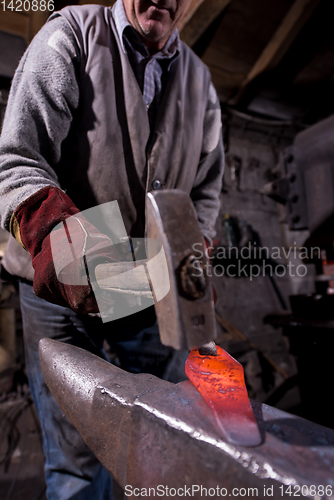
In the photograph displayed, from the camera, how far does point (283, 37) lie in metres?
2.92

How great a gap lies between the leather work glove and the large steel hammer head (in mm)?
220

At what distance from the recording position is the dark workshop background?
1.73 meters

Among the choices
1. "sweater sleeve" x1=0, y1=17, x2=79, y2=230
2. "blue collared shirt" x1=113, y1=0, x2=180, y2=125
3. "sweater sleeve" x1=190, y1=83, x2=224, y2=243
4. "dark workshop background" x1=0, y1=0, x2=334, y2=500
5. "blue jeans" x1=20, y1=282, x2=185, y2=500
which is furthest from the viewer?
"dark workshop background" x1=0, y1=0, x2=334, y2=500

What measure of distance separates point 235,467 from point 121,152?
3.25ft

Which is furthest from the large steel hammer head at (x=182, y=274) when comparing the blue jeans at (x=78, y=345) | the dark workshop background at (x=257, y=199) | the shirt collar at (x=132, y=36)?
the dark workshop background at (x=257, y=199)

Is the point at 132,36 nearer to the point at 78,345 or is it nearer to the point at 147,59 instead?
the point at 147,59

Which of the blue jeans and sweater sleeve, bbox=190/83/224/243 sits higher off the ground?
sweater sleeve, bbox=190/83/224/243

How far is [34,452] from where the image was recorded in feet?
7.25

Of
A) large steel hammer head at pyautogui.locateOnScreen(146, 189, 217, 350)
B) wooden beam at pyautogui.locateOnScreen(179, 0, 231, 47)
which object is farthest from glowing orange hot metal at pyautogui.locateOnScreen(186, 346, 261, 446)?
wooden beam at pyautogui.locateOnScreen(179, 0, 231, 47)

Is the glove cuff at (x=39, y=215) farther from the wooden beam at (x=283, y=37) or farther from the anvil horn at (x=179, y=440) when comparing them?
the wooden beam at (x=283, y=37)

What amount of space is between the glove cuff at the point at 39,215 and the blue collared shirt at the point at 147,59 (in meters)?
0.60

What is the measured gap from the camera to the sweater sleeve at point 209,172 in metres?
1.38

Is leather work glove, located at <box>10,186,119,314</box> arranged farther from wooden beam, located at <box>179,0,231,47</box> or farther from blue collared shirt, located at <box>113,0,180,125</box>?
wooden beam, located at <box>179,0,231,47</box>

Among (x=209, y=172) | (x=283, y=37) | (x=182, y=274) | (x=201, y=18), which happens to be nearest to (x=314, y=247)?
(x=209, y=172)
